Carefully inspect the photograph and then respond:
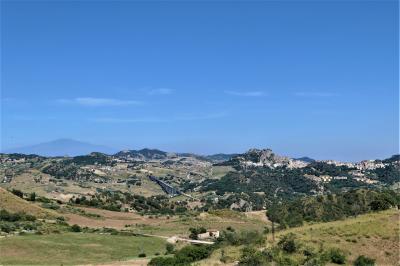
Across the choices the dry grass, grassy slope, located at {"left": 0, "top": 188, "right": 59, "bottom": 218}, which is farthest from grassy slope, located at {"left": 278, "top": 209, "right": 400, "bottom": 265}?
grassy slope, located at {"left": 0, "top": 188, "right": 59, "bottom": 218}

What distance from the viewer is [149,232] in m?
78.8

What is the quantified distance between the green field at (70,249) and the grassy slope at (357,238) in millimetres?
12357

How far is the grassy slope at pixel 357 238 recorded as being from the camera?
4059 centimetres

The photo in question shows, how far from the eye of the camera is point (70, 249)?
53469 millimetres

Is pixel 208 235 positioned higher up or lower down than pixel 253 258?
lower down

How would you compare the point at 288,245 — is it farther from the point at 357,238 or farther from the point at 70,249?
the point at 70,249

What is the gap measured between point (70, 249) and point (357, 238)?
27027 millimetres

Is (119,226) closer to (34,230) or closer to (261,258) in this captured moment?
(34,230)

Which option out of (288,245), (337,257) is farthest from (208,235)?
(337,257)

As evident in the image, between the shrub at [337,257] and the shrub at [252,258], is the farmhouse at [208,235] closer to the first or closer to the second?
the shrub at [252,258]

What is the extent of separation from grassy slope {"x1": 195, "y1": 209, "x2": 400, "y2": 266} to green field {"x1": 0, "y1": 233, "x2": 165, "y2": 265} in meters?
12.4

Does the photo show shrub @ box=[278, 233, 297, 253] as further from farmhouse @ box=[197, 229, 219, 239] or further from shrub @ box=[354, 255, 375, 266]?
farmhouse @ box=[197, 229, 219, 239]

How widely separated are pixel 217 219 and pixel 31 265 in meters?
60.6

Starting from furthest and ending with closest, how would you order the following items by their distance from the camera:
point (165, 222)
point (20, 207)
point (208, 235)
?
point (165, 222), point (20, 207), point (208, 235)
